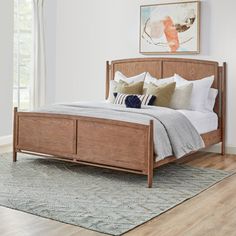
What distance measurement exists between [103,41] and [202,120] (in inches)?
94.0

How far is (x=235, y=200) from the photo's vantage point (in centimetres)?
365

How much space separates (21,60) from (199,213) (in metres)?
4.47

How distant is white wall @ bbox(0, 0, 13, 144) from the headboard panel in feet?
4.91

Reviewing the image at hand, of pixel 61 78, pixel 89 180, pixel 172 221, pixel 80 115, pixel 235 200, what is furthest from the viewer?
pixel 61 78

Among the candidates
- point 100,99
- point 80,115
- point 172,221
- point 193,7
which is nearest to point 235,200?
point 172,221

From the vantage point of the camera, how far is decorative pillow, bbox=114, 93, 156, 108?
15.9 feet

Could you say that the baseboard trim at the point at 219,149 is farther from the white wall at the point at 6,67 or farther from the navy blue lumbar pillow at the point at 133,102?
the white wall at the point at 6,67

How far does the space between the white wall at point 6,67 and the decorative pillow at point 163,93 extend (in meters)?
2.26

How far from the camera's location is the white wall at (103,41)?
18.8 ft

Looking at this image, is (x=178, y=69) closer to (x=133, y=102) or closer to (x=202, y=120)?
(x=202, y=120)

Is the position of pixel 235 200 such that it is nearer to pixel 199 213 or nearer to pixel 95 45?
pixel 199 213

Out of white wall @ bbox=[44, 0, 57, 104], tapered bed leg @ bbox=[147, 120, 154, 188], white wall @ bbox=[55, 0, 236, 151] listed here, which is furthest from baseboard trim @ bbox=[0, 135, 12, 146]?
tapered bed leg @ bbox=[147, 120, 154, 188]

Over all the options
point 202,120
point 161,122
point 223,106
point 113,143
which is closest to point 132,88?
point 202,120

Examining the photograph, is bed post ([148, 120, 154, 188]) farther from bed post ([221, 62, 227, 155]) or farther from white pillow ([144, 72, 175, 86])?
bed post ([221, 62, 227, 155])
